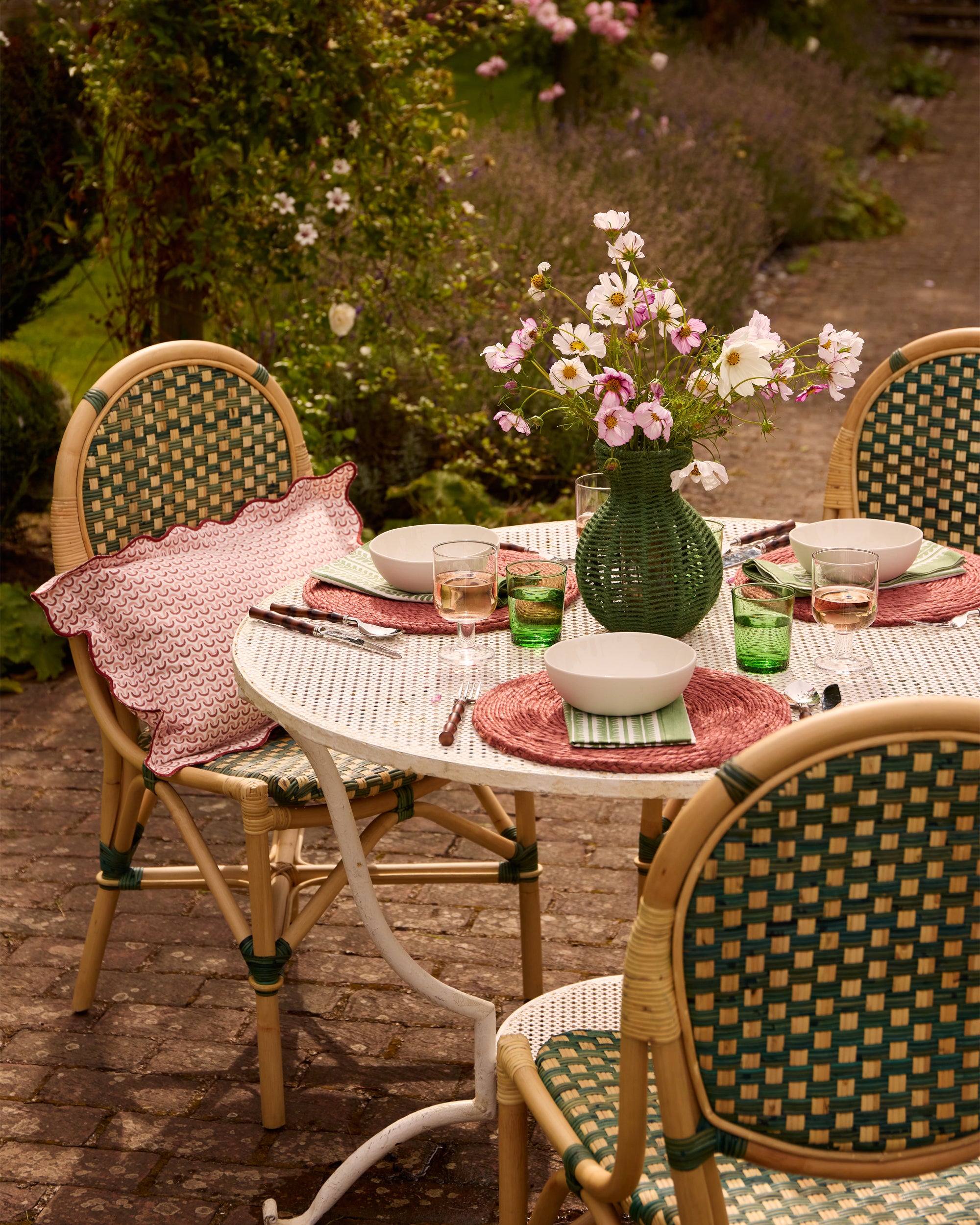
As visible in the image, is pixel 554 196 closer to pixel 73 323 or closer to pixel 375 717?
pixel 73 323

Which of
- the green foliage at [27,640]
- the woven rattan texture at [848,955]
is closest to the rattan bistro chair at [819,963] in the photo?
the woven rattan texture at [848,955]

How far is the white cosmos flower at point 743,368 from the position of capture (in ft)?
6.66

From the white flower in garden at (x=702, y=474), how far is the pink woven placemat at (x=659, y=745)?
281 millimetres

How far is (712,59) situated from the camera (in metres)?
11.4

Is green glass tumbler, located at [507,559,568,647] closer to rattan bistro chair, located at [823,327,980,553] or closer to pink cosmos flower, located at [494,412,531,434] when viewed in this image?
pink cosmos flower, located at [494,412,531,434]

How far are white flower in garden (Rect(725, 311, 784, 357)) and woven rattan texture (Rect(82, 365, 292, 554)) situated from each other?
48.7 inches

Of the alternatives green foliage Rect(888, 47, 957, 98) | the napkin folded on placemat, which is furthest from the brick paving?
green foliage Rect(888, 47, 957, 98)

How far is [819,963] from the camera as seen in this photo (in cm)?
135

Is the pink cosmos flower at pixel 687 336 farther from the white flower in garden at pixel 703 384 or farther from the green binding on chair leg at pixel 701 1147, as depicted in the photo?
the green binding on chair leg at pixel 701 1147

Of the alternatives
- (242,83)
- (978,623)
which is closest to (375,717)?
(978,623)

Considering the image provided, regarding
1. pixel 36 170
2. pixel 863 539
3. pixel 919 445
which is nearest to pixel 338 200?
pixel 36 170

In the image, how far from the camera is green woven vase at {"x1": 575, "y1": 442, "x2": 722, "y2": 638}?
84.2 inches

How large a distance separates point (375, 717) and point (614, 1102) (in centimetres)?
59

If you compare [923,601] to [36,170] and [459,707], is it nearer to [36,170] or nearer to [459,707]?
[459,707]
